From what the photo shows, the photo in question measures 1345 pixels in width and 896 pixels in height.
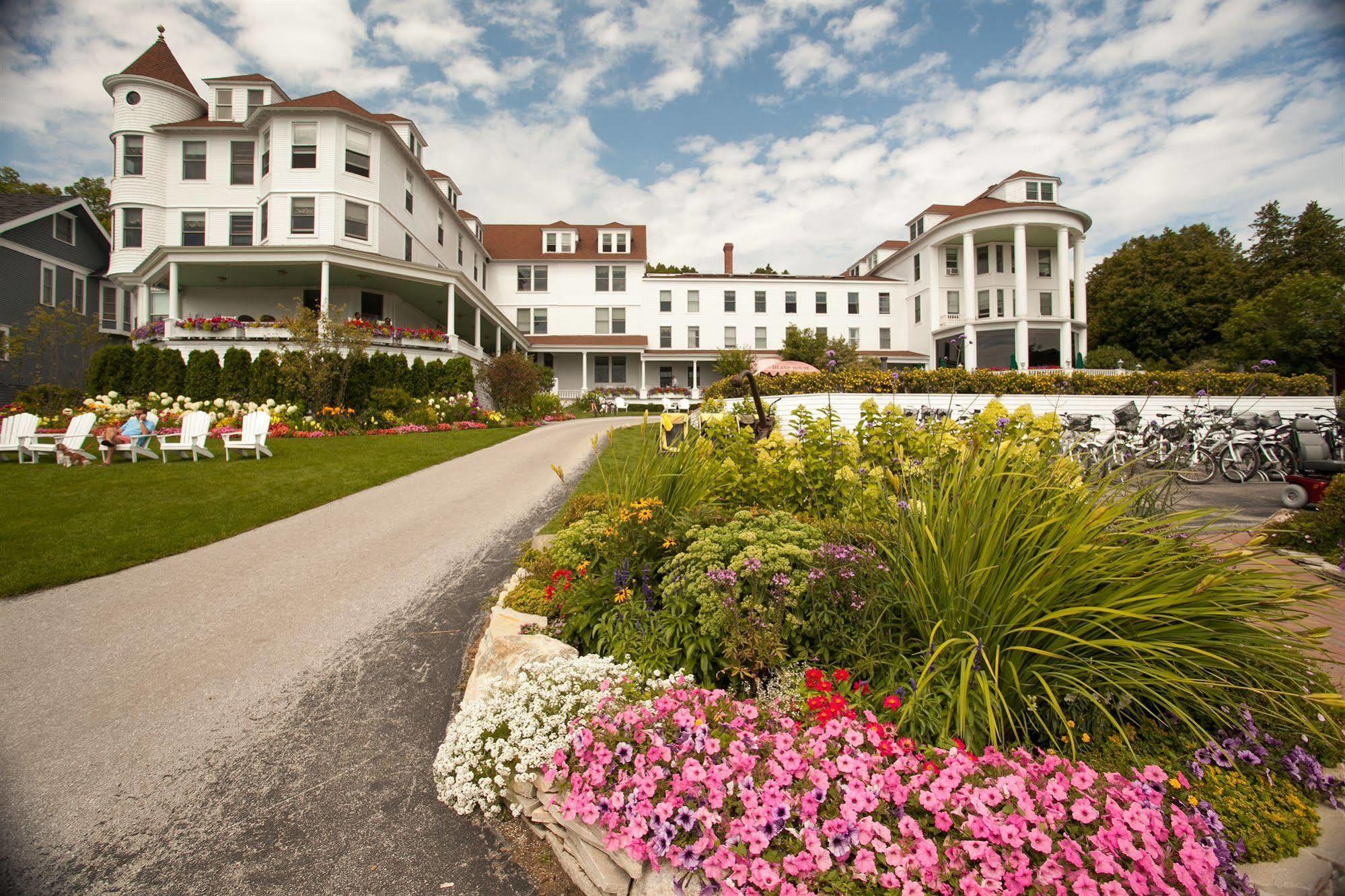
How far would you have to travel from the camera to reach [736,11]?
5773mm

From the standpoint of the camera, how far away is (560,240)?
124 feet

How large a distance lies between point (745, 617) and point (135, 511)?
8.00 m

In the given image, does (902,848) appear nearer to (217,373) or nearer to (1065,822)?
(1065,822)

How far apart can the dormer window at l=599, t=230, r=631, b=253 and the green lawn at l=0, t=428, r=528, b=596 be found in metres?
28.6

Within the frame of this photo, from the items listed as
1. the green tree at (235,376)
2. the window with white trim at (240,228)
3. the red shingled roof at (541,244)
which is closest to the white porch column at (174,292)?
the green tree at (235,376)

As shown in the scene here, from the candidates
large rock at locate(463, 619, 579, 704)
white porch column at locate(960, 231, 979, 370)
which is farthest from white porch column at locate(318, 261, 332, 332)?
white porch column at locate(960, 231, 979, 370)

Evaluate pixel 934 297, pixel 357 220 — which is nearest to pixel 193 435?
pixel 357 220

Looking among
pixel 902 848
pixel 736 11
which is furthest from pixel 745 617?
pixel 736 11

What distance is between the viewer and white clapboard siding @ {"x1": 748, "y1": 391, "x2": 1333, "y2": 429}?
14156mm

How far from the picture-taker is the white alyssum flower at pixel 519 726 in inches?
92.9

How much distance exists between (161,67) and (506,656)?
112 feet

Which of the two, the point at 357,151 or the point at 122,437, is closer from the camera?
the point at 122,437

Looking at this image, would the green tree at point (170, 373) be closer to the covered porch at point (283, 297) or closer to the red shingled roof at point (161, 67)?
the covered porch at point (283, 297)

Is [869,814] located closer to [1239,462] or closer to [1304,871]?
[1304,871]
